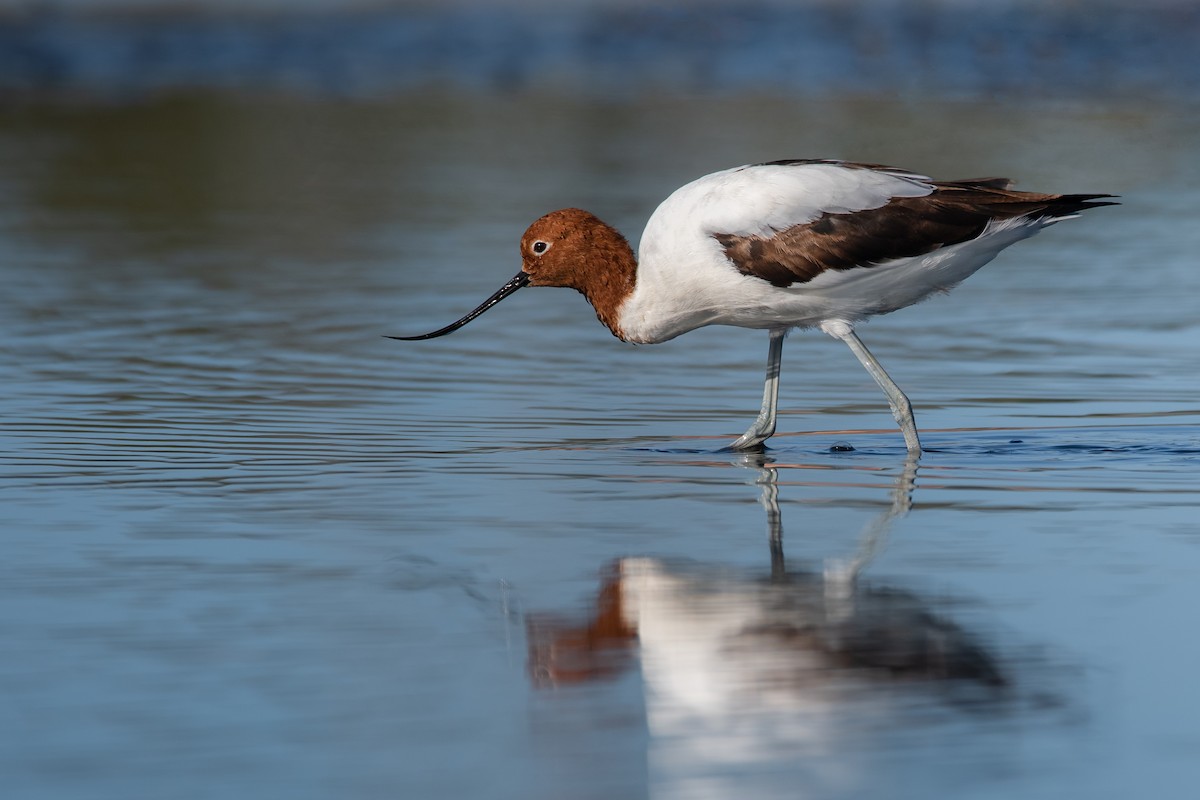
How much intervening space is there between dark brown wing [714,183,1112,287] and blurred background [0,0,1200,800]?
723 mm

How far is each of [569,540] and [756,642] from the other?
1297 millimetres

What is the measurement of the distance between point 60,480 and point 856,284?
10.2ft

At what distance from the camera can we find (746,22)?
3378 cm

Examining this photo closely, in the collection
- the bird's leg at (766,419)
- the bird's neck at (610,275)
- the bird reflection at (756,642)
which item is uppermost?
the bird's neck at (610,275)

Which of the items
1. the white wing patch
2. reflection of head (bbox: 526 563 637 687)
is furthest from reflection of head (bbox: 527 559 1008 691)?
the white wing patch

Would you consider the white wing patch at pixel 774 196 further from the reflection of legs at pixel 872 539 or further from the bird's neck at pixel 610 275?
the reflection of legs at pixel 872 539

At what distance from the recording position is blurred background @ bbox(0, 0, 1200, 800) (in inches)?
181

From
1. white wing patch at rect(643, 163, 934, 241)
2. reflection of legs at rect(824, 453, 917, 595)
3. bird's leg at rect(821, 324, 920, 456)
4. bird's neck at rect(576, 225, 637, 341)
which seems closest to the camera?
reflection of legs at rect(824, 453, 917, 595)

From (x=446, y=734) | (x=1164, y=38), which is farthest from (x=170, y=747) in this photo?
(x=1164, y=38)

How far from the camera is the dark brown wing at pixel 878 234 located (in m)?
8.09

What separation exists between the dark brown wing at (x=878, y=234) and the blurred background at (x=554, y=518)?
72 cm

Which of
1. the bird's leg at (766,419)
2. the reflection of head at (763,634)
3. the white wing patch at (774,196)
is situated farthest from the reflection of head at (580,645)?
A: the white wing patch at (774,196)

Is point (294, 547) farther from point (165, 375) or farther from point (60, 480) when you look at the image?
point (165, 375)

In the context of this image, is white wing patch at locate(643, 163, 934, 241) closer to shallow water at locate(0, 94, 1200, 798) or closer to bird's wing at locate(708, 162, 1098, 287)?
bird's wing at locate(708, 162, 1098, 287)
